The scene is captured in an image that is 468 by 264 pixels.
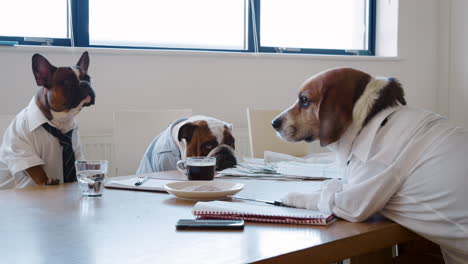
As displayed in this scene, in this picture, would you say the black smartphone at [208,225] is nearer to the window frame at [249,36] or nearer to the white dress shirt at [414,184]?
the white dress shirt at [414,184]

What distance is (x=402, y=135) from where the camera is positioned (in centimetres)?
106

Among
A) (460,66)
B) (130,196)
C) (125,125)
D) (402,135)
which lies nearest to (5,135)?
(125,125)

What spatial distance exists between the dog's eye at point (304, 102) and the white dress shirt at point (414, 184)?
0.22 meters

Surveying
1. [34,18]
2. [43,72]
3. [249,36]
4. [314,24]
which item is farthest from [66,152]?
[314,24]

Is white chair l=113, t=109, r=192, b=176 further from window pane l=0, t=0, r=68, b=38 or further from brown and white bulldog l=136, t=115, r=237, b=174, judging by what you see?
window pane l=0, t=0, r=68, b=38

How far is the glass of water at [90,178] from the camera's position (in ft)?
4.11

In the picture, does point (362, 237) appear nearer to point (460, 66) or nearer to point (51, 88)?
point (51, 88)

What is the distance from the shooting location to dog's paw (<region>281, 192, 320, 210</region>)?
108 cm

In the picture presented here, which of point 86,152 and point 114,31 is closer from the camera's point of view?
point 86,152

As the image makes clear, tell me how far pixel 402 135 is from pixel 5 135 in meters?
1.56

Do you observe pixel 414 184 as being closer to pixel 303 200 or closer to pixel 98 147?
pixel 303 200

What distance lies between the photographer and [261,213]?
3.28 feet

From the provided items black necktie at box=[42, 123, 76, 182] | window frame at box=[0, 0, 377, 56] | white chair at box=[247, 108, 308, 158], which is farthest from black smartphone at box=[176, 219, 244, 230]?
window frame at box=[0, 0, 377, 56]

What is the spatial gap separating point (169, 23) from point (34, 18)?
89 centimetres
